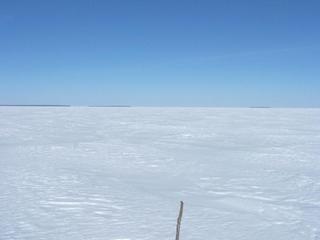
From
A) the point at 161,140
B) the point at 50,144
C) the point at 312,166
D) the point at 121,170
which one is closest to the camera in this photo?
the point at 121,170

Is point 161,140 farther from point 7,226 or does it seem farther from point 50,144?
point 7,226

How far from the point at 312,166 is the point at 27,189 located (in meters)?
5.94

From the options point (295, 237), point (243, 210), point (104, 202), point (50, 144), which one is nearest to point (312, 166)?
point (243, 210)

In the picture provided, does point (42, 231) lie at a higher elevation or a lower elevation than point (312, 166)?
lower

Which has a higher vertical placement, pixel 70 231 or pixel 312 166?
pixel 312 166

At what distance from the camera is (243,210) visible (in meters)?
4.93

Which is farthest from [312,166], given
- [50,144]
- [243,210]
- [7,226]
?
[50,144]

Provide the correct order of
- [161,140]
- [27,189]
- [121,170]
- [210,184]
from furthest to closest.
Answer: [161,140] < [121,170] < [210,184] < [27,189]

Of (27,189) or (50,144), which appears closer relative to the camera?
(27,189)

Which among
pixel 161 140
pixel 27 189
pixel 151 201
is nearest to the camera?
pixel 151 201

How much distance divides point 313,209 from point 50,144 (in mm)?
8238

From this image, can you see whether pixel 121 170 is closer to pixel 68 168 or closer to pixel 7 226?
pixel 68 168

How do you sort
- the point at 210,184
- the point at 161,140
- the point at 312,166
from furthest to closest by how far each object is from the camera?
the point at 161,140 < the point at 312,166 < the point at 210,184

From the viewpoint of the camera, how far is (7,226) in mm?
4102
